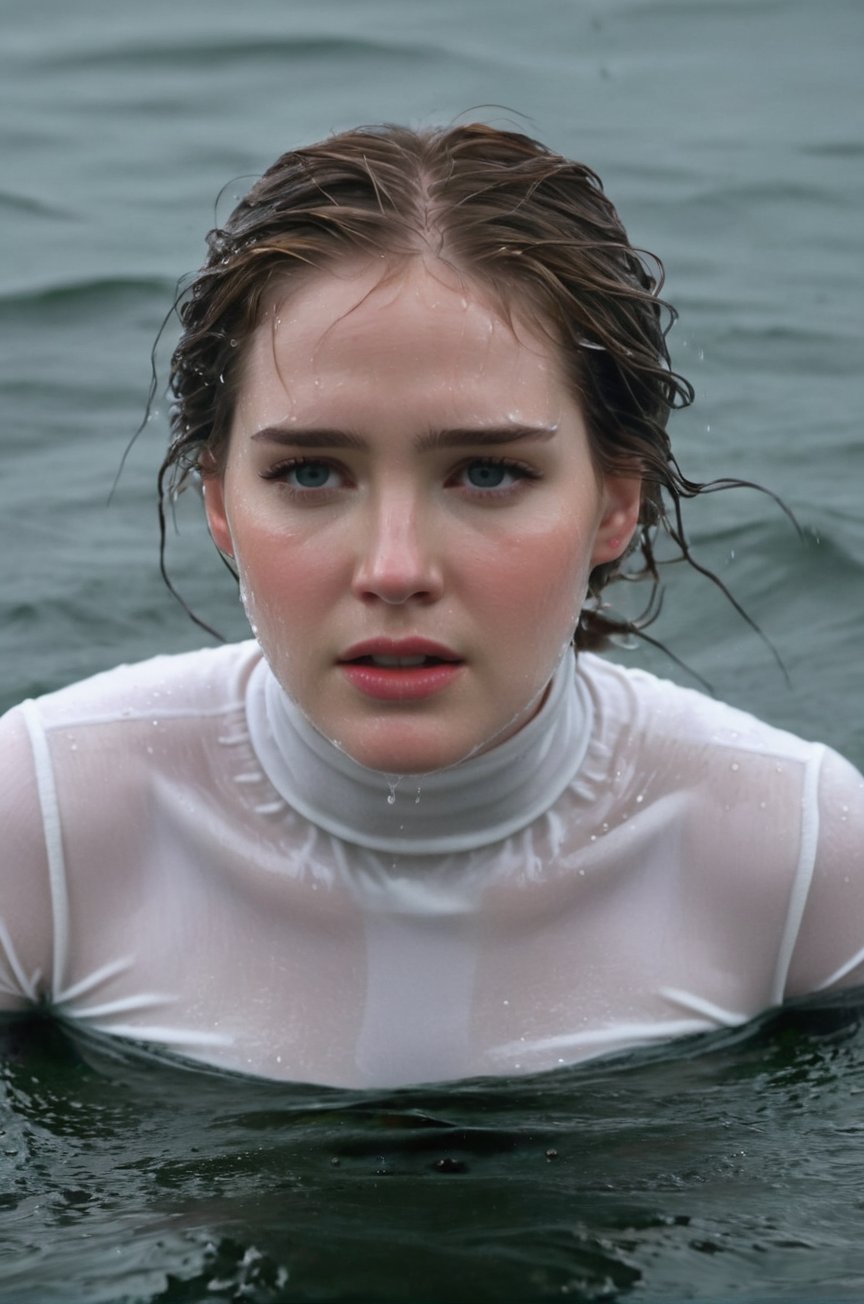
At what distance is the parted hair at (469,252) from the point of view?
312cm

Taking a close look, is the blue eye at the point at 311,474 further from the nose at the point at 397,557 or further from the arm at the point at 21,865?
the arm at the point at 21,865

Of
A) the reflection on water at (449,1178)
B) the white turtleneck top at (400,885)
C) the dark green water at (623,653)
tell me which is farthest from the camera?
the white turtleneck top at (400,885)

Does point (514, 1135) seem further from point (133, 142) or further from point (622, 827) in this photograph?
point (133, 142)

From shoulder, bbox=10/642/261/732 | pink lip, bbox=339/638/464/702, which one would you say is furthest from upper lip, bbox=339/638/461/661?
shoulder, bbox=10/642/261/732

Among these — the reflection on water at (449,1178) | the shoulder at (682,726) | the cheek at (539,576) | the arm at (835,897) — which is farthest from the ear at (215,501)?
the arm at (835,897)

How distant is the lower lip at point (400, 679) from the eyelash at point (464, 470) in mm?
243

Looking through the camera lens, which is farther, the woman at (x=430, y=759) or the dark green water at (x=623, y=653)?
the woman at (x=430, y=759)

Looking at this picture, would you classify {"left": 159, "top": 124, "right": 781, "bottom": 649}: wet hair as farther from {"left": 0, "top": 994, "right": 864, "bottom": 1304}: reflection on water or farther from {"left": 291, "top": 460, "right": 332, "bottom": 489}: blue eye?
{"left": 0, "top": 994, "right": 864, "bottom": 1304}: reflection on water

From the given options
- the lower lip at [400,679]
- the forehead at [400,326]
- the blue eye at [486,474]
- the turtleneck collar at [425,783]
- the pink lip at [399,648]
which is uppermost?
the forehead at [400,326]

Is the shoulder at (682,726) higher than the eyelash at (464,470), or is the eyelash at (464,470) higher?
the eyelash at (464,470)

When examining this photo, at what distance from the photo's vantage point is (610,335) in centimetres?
325

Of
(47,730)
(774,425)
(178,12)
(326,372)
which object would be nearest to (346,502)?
(326,372)

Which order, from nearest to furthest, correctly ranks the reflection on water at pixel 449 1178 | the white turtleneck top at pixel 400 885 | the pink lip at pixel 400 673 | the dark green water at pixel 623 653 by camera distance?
the reflection on water at pixel 449 1178, the dark green water at pixel 623 653, the pink lip at pixel 400 673, the white turtleneck top at pixel 400 885

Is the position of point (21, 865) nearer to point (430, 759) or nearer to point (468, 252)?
point (430, 759)
